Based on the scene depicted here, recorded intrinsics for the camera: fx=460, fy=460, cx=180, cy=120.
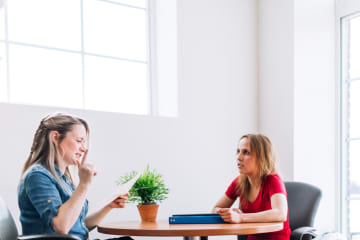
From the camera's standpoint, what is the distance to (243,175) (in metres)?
2.70

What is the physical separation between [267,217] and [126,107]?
152 cm

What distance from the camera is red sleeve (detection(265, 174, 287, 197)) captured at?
8.04 ft

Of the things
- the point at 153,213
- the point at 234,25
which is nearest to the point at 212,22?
the point at 234,25

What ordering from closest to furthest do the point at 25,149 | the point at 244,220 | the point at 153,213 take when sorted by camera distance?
1. the point at 244,220
2. the point at 153,213
3. the point at 25,149

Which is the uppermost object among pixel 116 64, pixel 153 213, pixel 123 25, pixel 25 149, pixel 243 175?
pixel 123 25

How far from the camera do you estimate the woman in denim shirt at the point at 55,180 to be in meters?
1.82

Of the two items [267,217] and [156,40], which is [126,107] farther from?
[267,217]

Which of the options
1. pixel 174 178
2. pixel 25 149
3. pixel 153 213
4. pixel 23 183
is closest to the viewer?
pixel 23 183

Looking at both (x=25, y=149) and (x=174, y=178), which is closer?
(x=25, y=149)

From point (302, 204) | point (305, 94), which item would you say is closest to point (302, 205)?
point (302, 204)

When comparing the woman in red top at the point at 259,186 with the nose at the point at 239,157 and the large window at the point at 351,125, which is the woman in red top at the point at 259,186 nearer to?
the nose at the point at 239,157

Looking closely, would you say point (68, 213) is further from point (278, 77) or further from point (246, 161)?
point (278, 77)

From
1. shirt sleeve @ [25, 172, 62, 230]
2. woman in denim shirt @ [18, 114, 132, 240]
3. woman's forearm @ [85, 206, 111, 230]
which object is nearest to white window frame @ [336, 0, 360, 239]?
woman's forearm @ [85, 206, 111, 230]

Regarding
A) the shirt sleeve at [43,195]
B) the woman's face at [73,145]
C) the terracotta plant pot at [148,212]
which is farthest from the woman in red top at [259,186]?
the shirt sleeve at [43,195]
